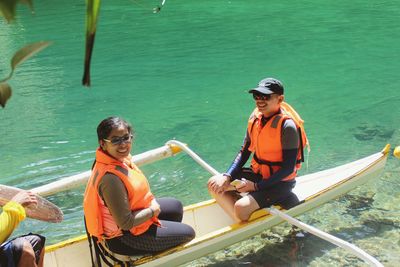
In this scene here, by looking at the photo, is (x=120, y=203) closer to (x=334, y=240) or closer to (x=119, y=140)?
(x=119, y=140)

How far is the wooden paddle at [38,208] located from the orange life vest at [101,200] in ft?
1.38

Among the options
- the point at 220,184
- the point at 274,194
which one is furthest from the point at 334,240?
the point at 220,184

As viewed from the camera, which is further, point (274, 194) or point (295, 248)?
point (295, 248)

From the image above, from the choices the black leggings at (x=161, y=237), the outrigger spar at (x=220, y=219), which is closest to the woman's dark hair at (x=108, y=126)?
the black leggings at (x=161, y=237)

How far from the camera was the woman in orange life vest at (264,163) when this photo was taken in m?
3.98

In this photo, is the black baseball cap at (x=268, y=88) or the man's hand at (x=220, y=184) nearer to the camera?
the black baseball cap at (x=268, y=88)

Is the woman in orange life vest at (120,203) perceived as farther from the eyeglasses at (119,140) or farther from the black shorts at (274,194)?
the black shorts at (274,194)

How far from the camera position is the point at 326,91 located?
9570 mm

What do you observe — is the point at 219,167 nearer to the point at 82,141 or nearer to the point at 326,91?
the point at 82,141

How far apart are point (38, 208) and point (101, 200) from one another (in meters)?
0.61

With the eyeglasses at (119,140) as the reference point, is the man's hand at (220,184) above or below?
below

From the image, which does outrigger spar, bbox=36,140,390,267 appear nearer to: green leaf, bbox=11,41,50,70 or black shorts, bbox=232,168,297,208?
black shorts, bbox=232,168,297,208

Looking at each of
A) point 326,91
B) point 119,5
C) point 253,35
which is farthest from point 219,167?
point 119,5

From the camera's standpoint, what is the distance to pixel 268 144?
163 inches
